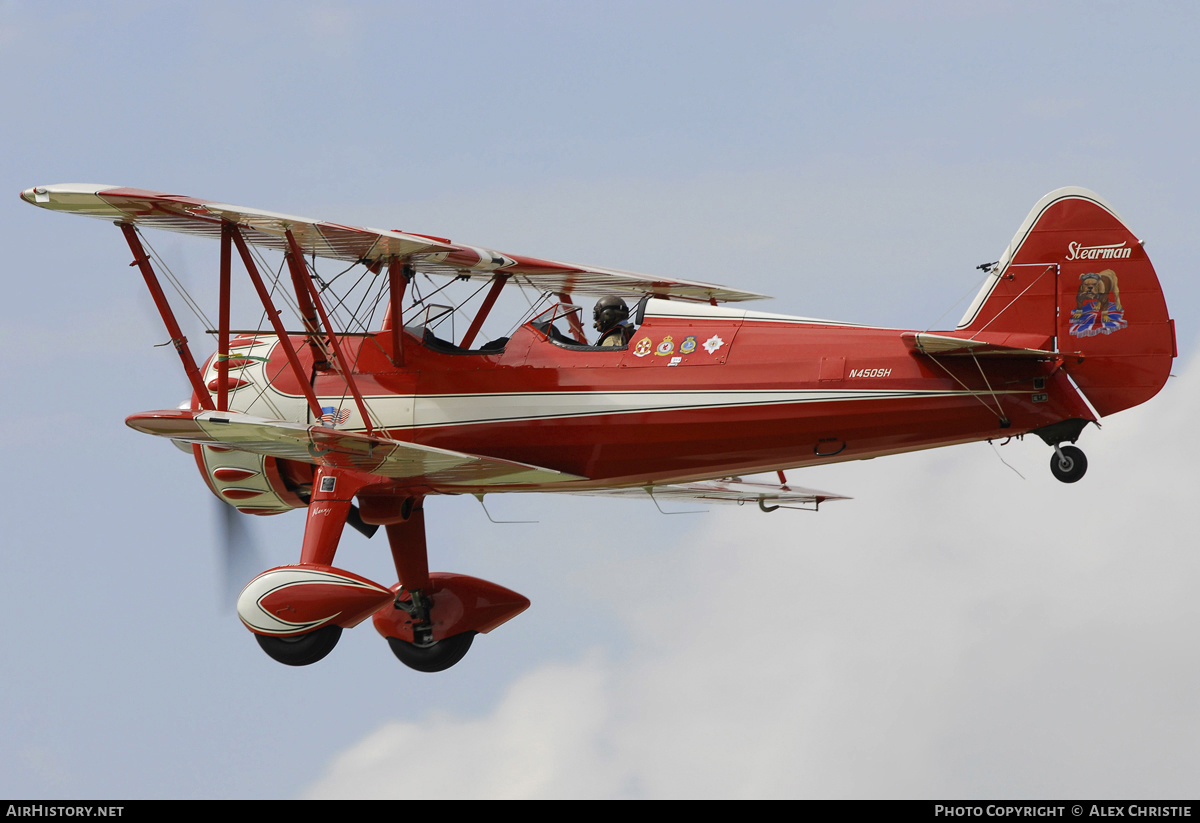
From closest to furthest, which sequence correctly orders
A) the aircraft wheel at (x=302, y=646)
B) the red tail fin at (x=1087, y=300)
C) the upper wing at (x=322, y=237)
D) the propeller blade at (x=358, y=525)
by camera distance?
the red tail fin at (x=1087, y=300), the upper wing at (x=322, y=237), the aircraft wheel at (x=302, y=646), the propeller blade at (x=358, y=525)

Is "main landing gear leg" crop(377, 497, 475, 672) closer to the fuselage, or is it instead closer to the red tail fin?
the fuselage

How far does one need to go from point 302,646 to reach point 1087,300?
7.59 meters

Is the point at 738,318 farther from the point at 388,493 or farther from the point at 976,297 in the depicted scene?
the point at 388,493

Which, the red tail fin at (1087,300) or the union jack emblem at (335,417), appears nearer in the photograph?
the red tail fin at (1087,300)

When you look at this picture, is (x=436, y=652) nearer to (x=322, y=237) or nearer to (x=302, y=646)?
(x=302, y=646)

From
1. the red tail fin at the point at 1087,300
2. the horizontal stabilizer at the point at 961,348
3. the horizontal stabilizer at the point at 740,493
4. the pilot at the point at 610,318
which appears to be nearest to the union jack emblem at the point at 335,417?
the pilot at the point at 610,318

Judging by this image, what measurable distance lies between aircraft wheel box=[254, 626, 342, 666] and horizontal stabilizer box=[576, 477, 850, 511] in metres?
3.61

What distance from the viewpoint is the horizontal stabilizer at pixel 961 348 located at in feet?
45.3

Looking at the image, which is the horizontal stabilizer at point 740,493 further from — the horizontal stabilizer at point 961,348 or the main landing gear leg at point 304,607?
the horizontal stabilizer at point 961,348

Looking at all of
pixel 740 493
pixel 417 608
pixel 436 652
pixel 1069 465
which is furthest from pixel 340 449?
pixel 1069 465

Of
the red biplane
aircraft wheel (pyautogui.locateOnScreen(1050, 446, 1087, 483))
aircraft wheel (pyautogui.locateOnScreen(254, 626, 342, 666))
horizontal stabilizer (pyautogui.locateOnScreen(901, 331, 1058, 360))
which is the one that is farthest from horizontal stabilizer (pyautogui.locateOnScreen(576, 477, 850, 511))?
aircraft wheel (pyautogui.locateOnScreen(1050, 446, 1087, 483))

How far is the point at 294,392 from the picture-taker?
16.9 m

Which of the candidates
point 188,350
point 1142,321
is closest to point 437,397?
point 188,350
